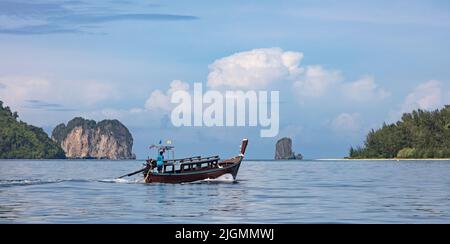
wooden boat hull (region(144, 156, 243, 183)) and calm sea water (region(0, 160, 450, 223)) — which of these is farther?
wooden boat hull (region(144, 156, 243, 183))

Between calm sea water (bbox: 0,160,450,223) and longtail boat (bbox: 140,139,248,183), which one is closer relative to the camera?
calm sea water (bbox: 0,160,450,223)

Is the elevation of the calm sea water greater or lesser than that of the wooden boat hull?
lesser

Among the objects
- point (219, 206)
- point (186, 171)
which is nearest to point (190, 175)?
point (186, 171)

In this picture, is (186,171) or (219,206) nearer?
(219,206)

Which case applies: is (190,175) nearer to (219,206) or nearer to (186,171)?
(186,171)

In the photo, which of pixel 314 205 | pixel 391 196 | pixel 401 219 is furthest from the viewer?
pixel 391 196

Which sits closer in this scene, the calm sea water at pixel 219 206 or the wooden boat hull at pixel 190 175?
the calm sea water at pixel 219 206

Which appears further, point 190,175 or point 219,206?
point 190,175

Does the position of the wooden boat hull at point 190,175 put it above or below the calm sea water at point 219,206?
above

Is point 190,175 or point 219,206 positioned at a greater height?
point 190,175
